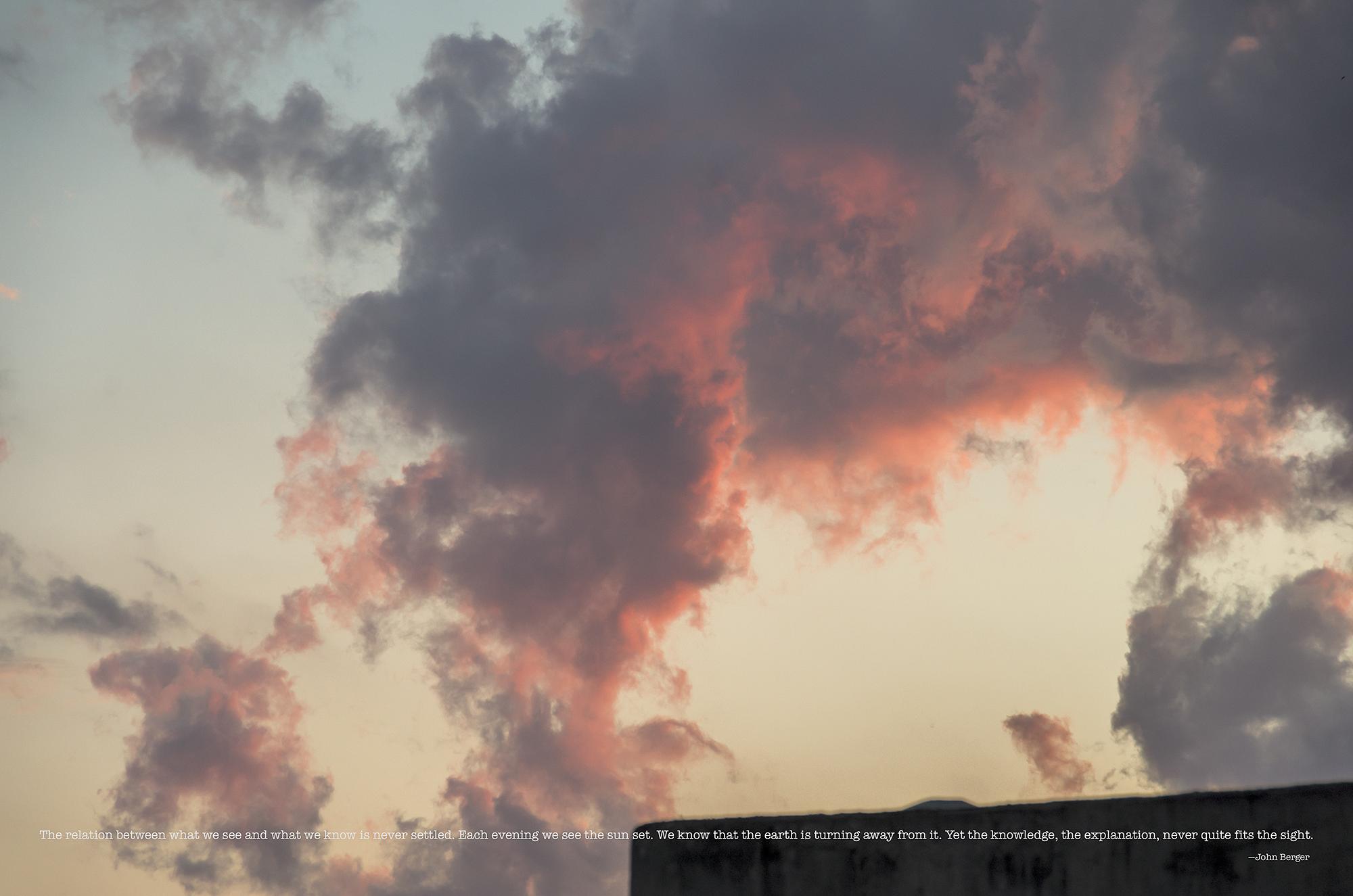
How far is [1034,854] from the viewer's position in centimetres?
1480

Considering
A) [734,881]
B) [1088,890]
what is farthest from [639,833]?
[1088,890]

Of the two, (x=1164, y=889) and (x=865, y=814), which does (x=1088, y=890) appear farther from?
(x=865, y=814)

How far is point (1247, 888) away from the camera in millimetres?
13352

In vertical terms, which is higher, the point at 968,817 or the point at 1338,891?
the point at 968,817

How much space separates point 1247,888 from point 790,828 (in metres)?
5.48

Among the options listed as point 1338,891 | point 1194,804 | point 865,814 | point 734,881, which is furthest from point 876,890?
point 1338,891

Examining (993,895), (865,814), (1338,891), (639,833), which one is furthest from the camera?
(639,833)

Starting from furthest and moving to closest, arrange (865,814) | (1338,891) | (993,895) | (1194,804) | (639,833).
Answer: (639,833) → (865,814) → (993,895) → (1194,804) → (1338,891)

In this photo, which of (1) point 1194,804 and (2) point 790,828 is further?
(2) point 790,828

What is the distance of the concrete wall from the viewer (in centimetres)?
1308

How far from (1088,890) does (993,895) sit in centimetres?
110

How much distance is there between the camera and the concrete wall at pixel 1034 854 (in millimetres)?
13078

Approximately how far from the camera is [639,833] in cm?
1784

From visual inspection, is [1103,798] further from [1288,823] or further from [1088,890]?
[1288,823]
